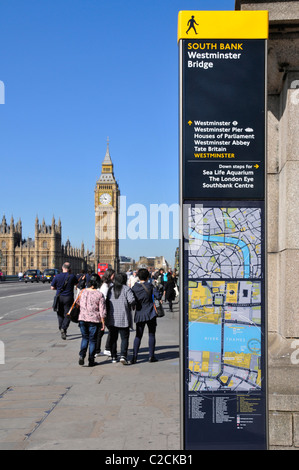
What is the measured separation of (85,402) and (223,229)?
3563 millimetres

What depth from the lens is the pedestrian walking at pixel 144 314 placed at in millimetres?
10445

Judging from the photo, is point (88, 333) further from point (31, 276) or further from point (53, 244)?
point (53, 244)

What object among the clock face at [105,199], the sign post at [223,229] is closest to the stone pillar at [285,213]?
the sign post at [223,229]

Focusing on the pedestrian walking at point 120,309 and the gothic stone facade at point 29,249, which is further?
the gothic stone facade at point 29,249

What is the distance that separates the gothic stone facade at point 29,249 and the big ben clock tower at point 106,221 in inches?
753

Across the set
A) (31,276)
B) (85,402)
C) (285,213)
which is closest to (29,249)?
(31,276)

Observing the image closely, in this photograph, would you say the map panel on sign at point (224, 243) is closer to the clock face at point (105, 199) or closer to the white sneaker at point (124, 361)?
the white sneaker at point (124, 361)

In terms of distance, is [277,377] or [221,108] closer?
[221,108]

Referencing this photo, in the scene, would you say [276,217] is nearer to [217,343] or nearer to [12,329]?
[217,343]

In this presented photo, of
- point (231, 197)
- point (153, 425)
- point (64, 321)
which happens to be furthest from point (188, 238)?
point (64, 321)

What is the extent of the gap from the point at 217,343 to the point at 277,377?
3.53 feet

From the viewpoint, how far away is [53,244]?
161 m

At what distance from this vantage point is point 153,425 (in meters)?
6.16
